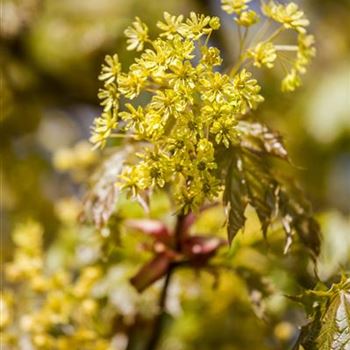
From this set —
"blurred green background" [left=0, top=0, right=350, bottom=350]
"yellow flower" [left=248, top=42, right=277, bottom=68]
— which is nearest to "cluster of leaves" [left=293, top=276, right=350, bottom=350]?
"yellow flower" [left=248, top=42, right=277, bottom=68]

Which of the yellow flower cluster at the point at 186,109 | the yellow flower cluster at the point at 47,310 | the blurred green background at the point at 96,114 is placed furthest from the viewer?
the blurred green background at the point at 96,114

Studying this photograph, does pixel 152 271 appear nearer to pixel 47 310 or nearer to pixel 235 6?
pixel 47 310

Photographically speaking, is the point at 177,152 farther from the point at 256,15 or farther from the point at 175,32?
the point at 256,15

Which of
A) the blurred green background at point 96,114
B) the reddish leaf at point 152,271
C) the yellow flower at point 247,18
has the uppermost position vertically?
the yellow flower at point 247,18

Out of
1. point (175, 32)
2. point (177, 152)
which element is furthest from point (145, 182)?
point (175, 32)

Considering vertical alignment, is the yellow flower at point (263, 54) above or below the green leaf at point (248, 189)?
above

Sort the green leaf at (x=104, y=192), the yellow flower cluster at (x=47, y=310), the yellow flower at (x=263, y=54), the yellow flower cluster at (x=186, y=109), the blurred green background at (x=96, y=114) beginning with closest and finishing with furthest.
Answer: the yellow flower cluster at (x=186, y=109), the yellow flower at (x=263, y=54), the green leaf at (x=104, y=192), the yellow flower cluster at (x=47, y=310), the blurred green background at (x=96, y=114)

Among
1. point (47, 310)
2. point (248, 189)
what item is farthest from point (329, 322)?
point (47, 310)

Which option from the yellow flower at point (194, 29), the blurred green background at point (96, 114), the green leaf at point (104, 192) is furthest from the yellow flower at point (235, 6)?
the blurred green background at point (96, 114)

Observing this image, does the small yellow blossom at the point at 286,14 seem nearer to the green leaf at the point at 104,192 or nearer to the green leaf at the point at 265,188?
the green leaf at the point at 265,188
